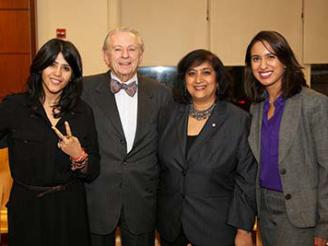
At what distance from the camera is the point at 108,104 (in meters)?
2.18

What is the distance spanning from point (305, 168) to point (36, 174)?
3.93 ft

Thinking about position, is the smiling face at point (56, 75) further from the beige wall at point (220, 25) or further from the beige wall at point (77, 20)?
the beige wall at point (220, 25)

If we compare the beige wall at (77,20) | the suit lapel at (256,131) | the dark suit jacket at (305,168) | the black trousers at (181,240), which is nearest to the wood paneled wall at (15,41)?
the beige wall at (77,20)

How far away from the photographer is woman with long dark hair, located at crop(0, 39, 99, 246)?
6.13 ft

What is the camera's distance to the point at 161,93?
2.32m

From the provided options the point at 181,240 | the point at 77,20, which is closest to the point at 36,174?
the point at 181,240

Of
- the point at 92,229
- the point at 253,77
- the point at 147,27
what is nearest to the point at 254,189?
the point at 253,77

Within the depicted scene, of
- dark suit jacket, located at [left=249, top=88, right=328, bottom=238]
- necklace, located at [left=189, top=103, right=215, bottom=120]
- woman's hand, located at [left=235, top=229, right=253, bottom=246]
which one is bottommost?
woman's hand, located at [left=235, top=229, right=253, bottom=246]

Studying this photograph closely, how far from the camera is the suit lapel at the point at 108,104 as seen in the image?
214 centimetres

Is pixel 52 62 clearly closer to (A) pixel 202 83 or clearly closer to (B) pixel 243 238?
(A) pixel 202 83

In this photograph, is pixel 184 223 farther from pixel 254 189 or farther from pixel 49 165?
pixel 49 165

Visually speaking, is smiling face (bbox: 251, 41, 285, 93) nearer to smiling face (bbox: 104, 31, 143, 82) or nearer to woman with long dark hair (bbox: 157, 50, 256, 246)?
woman with long dark hair (bbox: 157, 50, 256, 246)

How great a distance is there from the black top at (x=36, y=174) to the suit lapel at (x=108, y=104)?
225 mm

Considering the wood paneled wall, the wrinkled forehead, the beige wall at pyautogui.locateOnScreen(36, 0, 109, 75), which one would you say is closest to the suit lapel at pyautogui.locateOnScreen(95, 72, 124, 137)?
the wrinkled forehead
